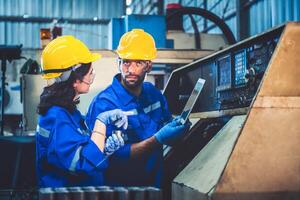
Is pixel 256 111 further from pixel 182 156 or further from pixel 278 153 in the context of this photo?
pixel 182 156

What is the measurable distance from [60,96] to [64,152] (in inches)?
11.0

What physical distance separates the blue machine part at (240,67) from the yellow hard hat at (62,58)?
0.70 meters

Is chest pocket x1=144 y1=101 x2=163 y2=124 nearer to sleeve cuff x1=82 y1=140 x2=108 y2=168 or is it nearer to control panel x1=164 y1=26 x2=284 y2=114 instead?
control panel x1=164 y1=26 x2=284 y2=114

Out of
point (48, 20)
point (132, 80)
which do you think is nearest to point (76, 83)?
point (132, 80)

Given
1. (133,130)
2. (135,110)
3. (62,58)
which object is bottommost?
(133,130)

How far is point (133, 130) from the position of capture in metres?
2.49

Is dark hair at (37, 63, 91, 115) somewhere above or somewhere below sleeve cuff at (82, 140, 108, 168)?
above

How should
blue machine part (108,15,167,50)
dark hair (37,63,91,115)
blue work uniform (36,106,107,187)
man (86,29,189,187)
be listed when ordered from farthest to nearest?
blue machine part (108,15,167,50) → man (86,29,189,187) → dark hair (37,63,91,115) → blue work uniform (36,106,107,187)

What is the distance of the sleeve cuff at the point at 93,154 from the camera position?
6.11 feet

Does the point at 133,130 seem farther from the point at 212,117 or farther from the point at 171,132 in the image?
the point at 212,117

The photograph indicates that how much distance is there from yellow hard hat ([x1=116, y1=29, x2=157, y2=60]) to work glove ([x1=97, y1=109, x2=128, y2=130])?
1.51 feet

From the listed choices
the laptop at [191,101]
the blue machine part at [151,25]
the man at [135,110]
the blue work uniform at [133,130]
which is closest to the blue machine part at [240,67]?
the laptop at [191,101]

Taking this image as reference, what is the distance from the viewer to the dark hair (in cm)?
197

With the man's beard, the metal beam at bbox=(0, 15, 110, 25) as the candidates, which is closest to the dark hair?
the man's beard
